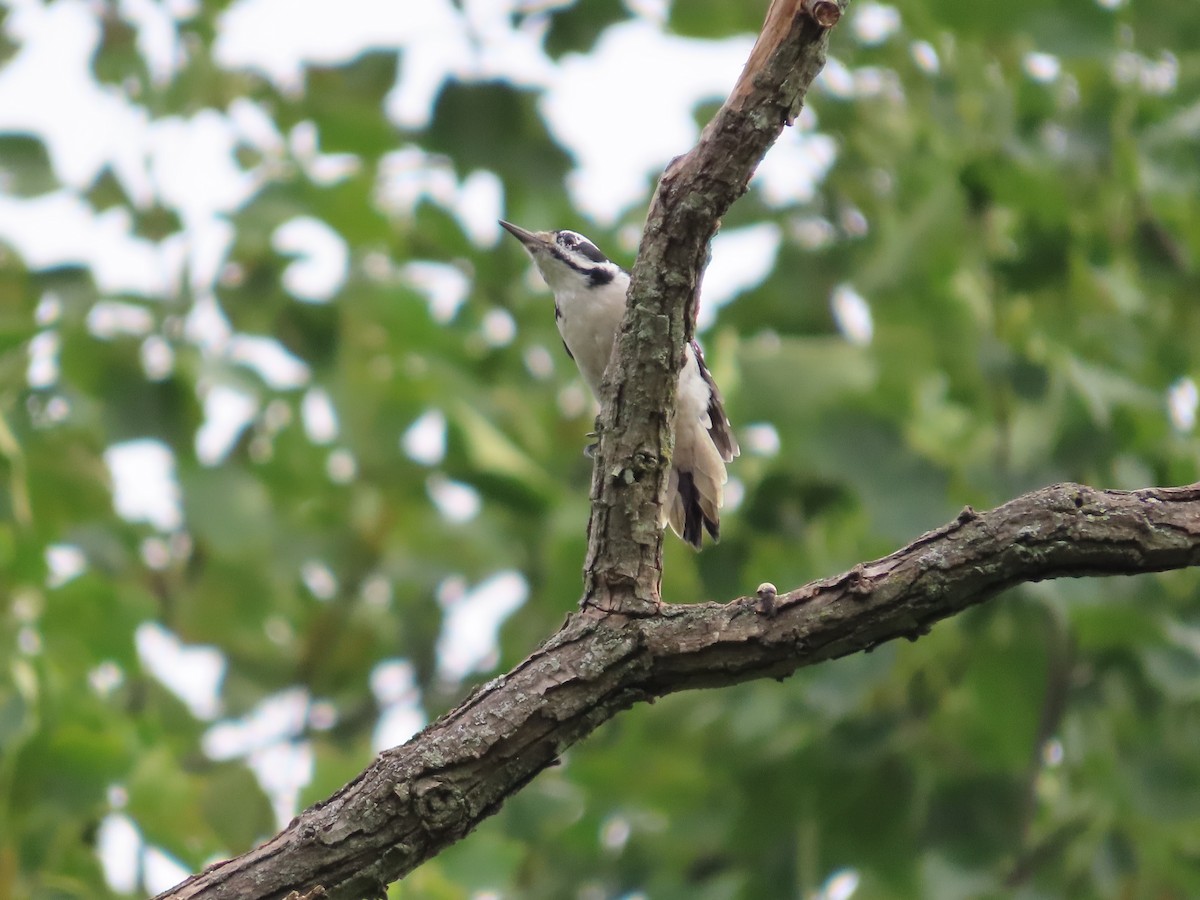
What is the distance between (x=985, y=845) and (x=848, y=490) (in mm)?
1654

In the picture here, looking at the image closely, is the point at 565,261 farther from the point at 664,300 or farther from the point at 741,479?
the point at 664,300

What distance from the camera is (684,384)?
5.78 metres

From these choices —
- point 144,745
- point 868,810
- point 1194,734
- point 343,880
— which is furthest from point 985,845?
point 343,880

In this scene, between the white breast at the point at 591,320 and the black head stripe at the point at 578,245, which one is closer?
the white breast at the point at 591,320

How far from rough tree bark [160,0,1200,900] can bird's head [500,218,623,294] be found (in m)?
2.89

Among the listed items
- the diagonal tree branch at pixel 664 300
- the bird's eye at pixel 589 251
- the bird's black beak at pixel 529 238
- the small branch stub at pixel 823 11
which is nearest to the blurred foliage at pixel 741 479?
the bird's eye at pixel 589 251

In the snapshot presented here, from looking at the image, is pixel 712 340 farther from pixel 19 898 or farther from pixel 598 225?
pixel 19 898

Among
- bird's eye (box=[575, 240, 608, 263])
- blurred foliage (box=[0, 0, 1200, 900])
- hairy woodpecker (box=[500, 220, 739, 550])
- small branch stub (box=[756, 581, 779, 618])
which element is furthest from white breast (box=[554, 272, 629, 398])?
small branch stub (box=[756, 581, 779, 618])

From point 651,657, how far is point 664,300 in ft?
2.66

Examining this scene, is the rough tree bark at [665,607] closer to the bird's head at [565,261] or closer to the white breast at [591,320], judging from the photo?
the white breast at [591,320]

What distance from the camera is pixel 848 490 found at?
6.88 m

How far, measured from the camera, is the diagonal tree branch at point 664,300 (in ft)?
10.7

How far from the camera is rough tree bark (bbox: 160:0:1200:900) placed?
9.80 feet

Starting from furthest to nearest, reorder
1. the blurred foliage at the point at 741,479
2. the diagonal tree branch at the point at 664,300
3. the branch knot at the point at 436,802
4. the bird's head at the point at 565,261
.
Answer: the bird's head at the point at 565,261, the blurred foliage at the point at 741,479, the diagonal tree branch at the point at 664,300, the branch knot at the point at 436,802
